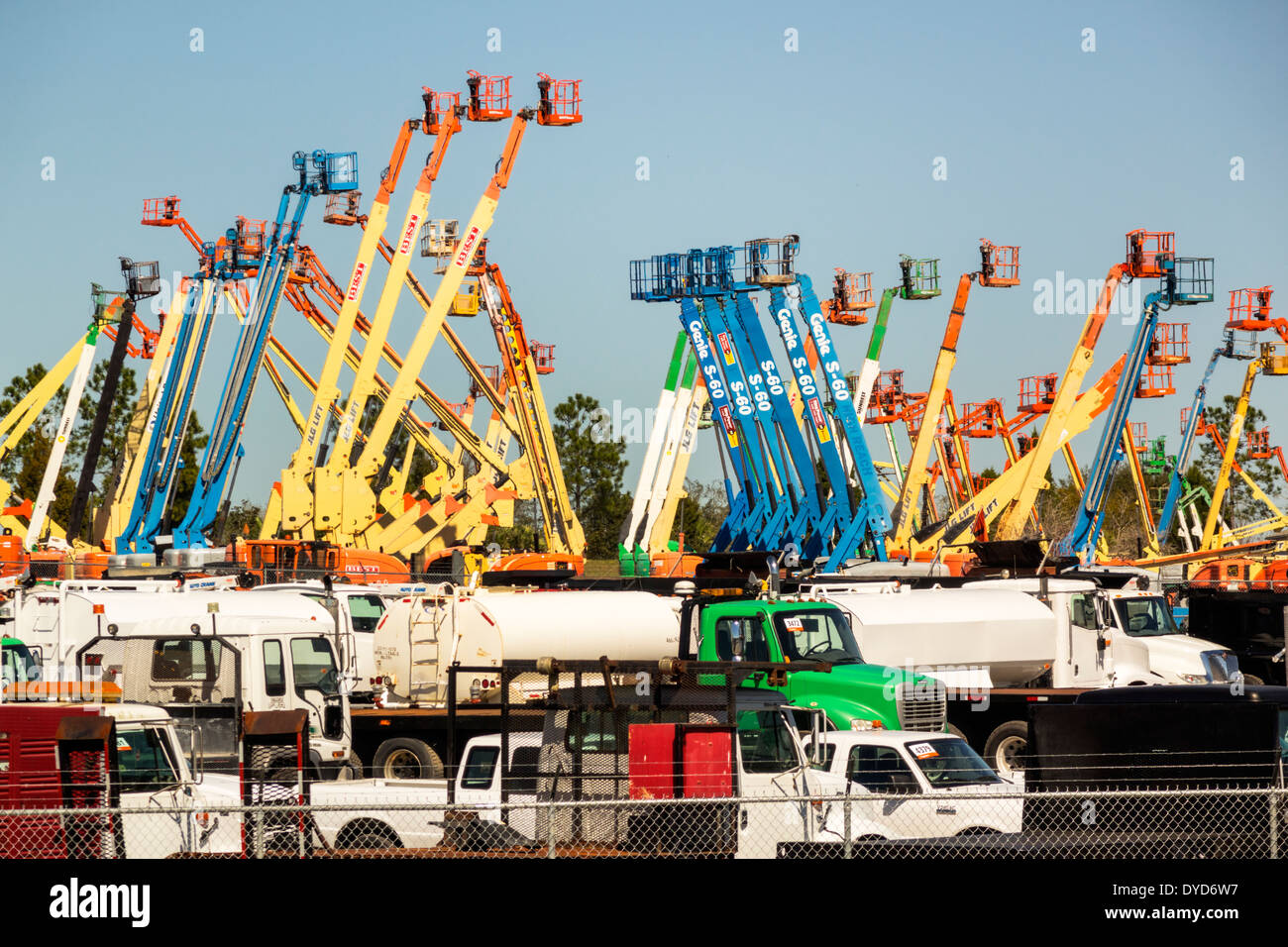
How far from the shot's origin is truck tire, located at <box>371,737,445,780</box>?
17703 millimetres

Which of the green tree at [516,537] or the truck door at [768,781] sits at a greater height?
the truck door at [768,781]

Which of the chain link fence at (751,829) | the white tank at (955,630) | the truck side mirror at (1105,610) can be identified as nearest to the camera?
the chain link fence at (751,829)

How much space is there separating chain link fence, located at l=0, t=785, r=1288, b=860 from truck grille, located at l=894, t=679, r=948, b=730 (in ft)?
12.3

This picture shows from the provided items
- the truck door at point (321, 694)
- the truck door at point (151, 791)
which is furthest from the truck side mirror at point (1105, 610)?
the truck door at point (151, 791)

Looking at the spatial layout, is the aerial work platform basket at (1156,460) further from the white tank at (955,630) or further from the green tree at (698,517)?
the white tank at (955,630)

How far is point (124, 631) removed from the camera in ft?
65.9

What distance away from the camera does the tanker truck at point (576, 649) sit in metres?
16.5

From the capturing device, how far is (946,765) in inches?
504

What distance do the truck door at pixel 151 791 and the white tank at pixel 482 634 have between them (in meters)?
6.66

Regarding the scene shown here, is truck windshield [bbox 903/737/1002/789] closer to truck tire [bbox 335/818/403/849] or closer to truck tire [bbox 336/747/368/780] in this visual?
truck tire [bbox 335/818/403/849]

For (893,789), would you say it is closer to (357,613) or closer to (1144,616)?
(1144,616)

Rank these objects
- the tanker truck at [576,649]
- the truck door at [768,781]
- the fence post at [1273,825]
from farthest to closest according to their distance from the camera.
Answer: the tanker truck at [576,649]
the truck door at [768,781]
the fence post at [1273,825]
